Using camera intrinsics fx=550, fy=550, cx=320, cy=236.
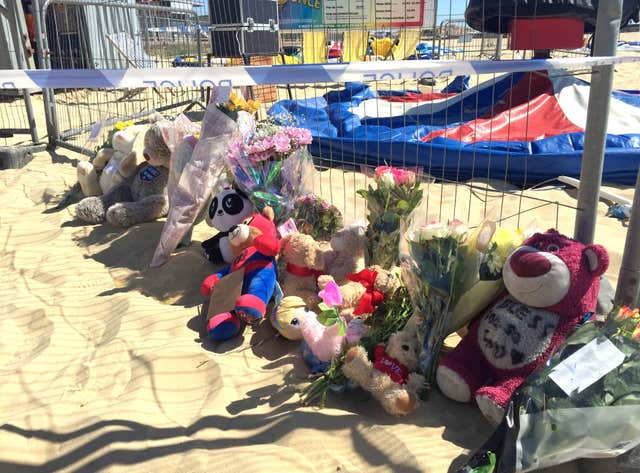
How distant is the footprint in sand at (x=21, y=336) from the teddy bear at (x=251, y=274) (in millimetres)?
882

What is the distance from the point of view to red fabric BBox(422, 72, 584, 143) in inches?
236

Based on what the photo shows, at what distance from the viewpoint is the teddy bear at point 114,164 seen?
4645 millimetres

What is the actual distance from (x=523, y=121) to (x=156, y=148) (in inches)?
170

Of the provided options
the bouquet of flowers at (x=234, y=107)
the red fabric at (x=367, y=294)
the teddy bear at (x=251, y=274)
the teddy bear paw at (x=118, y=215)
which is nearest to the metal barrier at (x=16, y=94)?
the teddy bear paw at (x=118, y=215)

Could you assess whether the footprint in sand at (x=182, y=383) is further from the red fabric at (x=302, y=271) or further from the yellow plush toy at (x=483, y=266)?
the yellow plush toy at (x=483, y=266)

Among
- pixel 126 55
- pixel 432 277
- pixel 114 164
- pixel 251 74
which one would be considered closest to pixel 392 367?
pixel 432 277

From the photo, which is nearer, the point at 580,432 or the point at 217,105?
the point at 580,432

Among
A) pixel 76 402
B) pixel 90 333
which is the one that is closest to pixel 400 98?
pixel 90 333

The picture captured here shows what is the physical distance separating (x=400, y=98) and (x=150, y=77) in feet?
22.0

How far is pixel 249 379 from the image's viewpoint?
2531 millimetres

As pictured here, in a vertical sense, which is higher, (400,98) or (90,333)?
(400,98)

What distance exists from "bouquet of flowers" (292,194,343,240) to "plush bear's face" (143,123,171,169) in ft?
4.71

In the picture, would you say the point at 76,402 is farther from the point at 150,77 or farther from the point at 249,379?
the point at 150,77

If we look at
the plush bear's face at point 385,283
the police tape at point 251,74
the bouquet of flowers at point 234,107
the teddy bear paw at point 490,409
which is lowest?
the teddy bear paw at point 490,409
